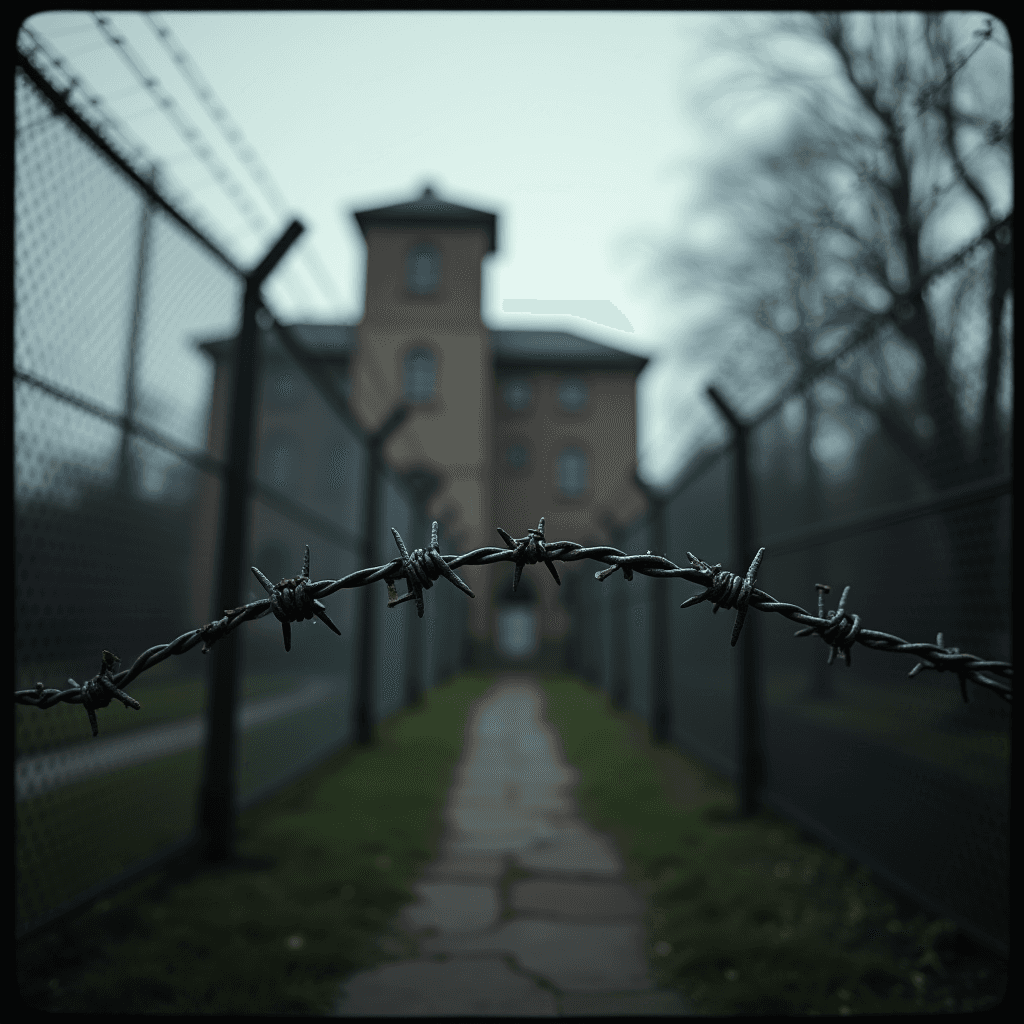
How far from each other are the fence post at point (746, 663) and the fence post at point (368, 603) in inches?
125

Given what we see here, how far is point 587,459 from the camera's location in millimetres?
30391

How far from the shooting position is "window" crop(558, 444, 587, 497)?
3028 centimetres

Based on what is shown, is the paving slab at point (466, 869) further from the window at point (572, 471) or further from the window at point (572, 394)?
the window at point (572, 394)

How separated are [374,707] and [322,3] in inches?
288

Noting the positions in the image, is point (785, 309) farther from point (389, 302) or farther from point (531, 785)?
point (389, 302)

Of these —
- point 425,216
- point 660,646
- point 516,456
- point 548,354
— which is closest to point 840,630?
point 660,646

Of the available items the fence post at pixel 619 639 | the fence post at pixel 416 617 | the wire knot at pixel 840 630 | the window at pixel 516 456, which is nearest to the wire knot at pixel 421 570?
the wire knot at pixel 840 630

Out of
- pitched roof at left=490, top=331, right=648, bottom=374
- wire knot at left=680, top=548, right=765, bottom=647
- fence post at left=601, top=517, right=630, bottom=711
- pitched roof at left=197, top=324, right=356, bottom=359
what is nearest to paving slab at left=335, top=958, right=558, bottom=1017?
wire knot at left=680, top=548, right=765, bottom=647

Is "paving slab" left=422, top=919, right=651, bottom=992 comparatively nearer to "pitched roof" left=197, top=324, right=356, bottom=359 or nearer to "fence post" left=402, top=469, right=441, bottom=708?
"fence post" left=402, top=469, right=441, bottom=708

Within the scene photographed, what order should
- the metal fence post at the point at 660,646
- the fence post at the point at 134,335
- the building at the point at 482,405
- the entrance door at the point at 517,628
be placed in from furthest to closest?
1. the entrance door at the point at 517,628
2. the building at the point at 482,405
3. the metal fence post at the point at 660,646
4. the fence post at the point at 134,335

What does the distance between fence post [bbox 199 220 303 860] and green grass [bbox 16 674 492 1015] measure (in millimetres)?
230

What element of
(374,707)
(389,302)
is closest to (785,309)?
(374,707)

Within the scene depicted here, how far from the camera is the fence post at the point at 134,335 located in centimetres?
303

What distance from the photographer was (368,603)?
25.4ft
